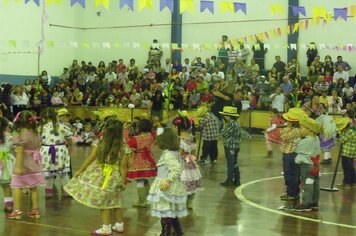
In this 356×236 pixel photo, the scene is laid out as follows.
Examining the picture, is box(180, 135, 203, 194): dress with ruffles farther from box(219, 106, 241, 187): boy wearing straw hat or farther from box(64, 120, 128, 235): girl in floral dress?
box(219, 106, 241, 187): boy wearing straw hat

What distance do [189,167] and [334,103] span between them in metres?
12.5

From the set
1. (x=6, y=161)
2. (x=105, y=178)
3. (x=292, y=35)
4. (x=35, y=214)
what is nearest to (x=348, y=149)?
(x=105, y=178)

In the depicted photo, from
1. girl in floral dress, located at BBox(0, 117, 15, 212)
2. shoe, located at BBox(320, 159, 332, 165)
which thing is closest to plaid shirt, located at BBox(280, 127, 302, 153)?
girl in floral dress, located at BBox(0, 117, 15, 212)

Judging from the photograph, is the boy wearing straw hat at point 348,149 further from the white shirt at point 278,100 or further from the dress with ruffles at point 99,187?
the white shirt at point 278,100

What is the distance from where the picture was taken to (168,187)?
685 centimetres

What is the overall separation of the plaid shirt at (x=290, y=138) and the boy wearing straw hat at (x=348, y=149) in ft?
6.20

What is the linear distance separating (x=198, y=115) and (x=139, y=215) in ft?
17.4

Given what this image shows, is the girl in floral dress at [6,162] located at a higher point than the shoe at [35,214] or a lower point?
higher

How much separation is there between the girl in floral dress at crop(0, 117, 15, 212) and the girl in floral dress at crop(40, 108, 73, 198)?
0.80 metres

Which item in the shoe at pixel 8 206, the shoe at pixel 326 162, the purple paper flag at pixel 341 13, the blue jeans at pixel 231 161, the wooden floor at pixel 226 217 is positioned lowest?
the shoe at pixel 326 162

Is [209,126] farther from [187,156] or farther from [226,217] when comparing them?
[226,217]

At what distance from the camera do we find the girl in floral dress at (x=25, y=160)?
8109mm

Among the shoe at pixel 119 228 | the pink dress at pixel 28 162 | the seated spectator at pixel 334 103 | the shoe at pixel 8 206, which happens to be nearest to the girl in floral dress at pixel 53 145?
the shoe at pixel 8 206

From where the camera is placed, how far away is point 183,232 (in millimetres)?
7562
